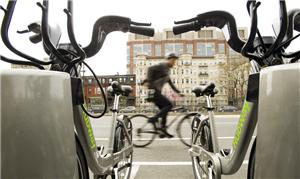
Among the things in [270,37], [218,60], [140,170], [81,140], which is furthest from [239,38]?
[218,60]

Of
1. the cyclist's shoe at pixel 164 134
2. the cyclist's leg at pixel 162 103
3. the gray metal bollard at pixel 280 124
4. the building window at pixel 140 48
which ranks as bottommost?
the cyclist's shoe at pixel 164 134

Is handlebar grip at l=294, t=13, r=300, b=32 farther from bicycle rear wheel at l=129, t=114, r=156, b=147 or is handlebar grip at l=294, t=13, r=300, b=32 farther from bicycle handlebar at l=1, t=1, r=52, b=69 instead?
bicycle rear wheel at l=129, t=114, r=156, b=147

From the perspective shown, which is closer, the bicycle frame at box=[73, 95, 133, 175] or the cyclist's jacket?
the bicycle frame at box=[73, 95, 133, 175]

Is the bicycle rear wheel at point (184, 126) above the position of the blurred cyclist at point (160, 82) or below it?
below

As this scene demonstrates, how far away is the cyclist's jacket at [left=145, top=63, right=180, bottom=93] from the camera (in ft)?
16.6

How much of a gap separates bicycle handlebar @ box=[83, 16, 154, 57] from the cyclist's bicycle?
10.4 ft

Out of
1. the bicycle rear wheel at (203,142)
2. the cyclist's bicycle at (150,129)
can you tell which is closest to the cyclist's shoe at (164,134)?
the cyclist's bicycle at (150,129)

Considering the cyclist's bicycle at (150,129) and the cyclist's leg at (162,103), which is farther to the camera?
the cyclist's leg at (162,103)

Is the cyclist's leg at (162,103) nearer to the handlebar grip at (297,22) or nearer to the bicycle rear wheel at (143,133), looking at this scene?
the bicycle rear wheel at (143,133)

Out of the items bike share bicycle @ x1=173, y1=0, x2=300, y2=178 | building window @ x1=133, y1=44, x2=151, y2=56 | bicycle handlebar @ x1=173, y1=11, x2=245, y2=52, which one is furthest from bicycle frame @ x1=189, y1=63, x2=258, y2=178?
building window @ x1=133, y1=44, x2=151, y2=56

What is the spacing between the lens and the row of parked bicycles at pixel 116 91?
75 cm

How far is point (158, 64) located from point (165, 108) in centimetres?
88

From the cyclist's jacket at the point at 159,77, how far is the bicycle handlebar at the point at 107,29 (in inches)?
138

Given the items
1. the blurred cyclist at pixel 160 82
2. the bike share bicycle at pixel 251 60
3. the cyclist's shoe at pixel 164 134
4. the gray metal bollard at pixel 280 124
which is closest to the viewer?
the gray metal bollard at pixel 280 124
